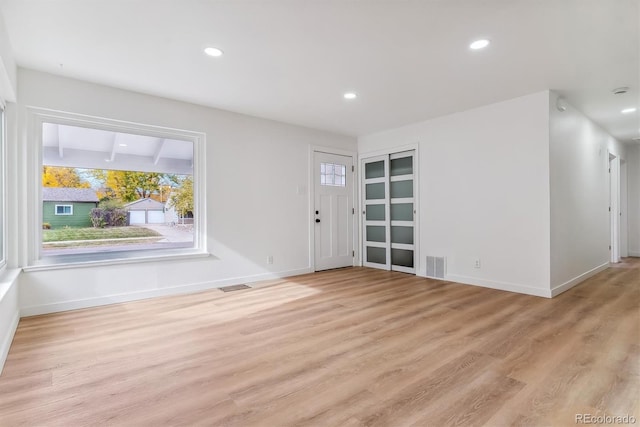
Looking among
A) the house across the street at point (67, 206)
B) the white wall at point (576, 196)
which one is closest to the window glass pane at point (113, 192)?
the house across the street at point (67, 206)

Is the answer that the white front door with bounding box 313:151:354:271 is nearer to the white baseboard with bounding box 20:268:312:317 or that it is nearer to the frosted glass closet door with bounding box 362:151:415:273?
the frosted glass closet door with bounding box 362:151:415:273

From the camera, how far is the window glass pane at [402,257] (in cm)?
536

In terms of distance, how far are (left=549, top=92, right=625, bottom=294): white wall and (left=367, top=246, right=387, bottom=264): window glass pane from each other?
253 centimetres

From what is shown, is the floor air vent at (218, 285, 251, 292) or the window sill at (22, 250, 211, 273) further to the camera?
the floor air vent at (218, 285, 251, 292)

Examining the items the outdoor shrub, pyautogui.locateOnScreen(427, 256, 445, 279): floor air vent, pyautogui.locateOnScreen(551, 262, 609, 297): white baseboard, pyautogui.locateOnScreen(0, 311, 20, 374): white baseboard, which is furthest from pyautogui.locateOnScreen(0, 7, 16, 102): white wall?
pyautogui.locateOnScreen(551, 262, 609, 297): white baseboard

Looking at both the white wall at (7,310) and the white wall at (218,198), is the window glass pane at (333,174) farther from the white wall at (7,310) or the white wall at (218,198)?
the white wall at (7,310)

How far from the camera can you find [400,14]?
7.72 feet

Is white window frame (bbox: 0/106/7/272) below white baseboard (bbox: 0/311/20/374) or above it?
above

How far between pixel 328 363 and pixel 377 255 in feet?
12.6

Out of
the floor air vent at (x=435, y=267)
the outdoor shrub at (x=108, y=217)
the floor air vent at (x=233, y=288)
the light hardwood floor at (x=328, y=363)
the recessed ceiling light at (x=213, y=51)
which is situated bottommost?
the light hardwood floor at (x=328, y=363)

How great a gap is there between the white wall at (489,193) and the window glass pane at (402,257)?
0.82ft

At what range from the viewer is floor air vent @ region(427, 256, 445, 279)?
4.85 metres

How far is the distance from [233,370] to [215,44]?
8.53 ft

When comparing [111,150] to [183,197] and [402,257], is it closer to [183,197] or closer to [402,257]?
[183,197]
